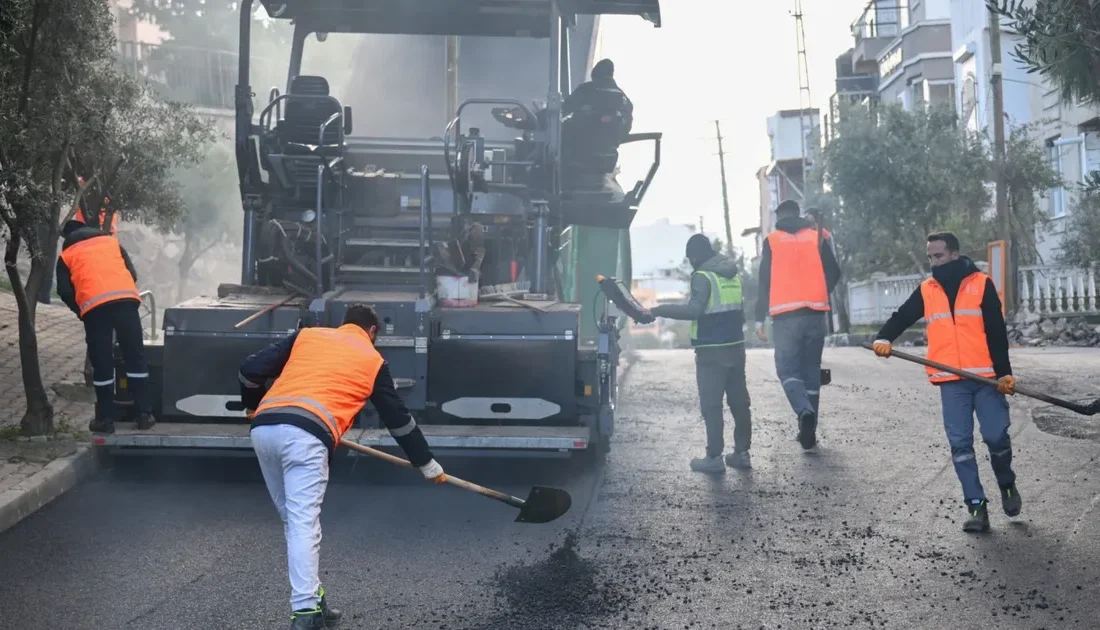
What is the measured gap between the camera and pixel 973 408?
7004 mm

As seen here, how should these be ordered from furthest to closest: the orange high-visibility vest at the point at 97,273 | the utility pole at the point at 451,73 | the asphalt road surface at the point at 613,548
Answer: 1. the utility pole at the point at 451,73
2. the orange high-visibility vest at the point at 97,273
3. the asphalt road surface at the point at 613,548

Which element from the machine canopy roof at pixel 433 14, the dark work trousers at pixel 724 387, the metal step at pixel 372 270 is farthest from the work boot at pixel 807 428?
the machine canopy roof at pixel 433 14

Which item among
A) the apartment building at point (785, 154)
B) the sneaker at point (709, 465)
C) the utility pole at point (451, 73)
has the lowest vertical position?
the sneaker at point (709, 465)

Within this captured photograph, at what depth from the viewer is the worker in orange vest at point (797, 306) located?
9.52 metres

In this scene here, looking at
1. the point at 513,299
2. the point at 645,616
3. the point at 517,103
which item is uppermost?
the point at 517,103

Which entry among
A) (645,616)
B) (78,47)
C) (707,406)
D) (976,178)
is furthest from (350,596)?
(976,178)

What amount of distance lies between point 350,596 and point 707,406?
13.0 ft

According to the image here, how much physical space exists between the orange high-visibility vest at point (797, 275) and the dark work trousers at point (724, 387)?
757mm

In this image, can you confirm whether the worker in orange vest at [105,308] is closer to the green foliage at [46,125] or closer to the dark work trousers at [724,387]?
the green foliage at [46,125]

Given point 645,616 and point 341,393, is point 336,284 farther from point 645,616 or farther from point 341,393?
point 645,616

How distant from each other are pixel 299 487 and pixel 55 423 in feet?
18.7

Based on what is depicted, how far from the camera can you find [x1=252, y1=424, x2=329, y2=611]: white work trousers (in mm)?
4953

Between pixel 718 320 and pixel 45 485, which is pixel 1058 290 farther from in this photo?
pixel 45 485

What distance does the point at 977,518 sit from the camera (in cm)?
664
